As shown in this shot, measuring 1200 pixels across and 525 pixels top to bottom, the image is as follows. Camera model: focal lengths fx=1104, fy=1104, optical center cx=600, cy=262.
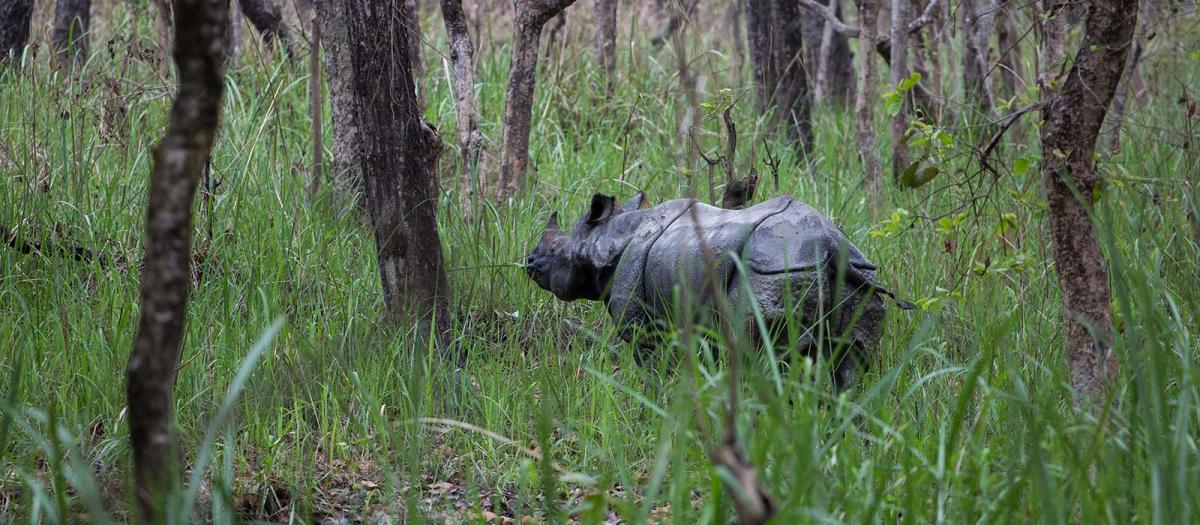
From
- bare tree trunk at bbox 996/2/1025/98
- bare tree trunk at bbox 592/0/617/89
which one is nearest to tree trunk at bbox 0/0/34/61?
bare tree trunk at bbox 592/0/617/89

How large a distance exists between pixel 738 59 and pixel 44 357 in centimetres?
652

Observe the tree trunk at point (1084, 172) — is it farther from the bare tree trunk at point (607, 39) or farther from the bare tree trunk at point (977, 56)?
the bare tree trunk at point (607, 39)

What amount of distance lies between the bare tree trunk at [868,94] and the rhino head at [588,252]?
209 cm

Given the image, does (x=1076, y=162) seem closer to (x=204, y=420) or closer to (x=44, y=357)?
(x=204, y=420)

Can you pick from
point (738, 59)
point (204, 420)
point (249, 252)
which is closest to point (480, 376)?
point (204, 420)

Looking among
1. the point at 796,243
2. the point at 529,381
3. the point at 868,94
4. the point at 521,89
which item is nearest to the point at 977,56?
the point at 868,94

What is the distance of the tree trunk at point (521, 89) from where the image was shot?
505 cm

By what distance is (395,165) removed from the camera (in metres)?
3.98

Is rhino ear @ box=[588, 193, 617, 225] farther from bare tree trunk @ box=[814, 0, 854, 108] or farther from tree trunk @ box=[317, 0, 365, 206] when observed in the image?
bare tree trunk @ box=[814, 0, 854, 108]

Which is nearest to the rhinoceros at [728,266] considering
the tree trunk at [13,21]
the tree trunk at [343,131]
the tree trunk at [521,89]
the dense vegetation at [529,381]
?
the dense vegetation at [529,381]

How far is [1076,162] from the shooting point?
10.5ft

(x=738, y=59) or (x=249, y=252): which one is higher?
(x=738, y=59)

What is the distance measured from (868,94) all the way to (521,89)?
2023 mm

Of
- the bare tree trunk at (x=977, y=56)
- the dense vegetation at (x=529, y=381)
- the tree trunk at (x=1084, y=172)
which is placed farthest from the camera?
the bare tree trunk at (x=977, y=56)
